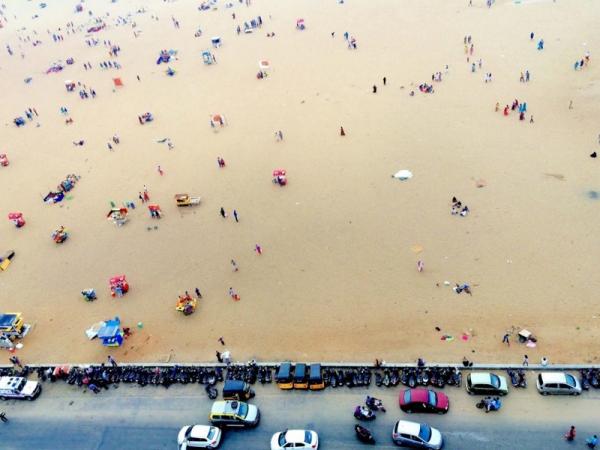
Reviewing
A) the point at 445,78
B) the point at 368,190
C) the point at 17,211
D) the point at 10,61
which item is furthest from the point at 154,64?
the point at 368,190

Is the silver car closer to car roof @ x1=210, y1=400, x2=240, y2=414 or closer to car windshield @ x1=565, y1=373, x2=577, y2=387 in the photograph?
car windshield @ x1=565, y1=373, x2=577, y2=387

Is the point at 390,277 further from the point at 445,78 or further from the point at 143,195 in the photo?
the point at 445,78

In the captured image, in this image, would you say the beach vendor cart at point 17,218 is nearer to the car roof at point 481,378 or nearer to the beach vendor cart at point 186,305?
the beach vendor cart at point 186,305

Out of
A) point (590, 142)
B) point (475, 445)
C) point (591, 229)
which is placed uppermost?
point (590, 142)

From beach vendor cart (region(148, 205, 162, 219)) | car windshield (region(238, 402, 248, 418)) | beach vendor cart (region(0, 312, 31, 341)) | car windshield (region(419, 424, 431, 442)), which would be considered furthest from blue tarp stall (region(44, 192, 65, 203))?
car windshield (region(419, 424, 431, 442))

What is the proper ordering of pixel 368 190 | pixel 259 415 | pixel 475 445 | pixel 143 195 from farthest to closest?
pixel 143 195 < pixel 368 190 < pixel 259 415 < pixel 475 445
